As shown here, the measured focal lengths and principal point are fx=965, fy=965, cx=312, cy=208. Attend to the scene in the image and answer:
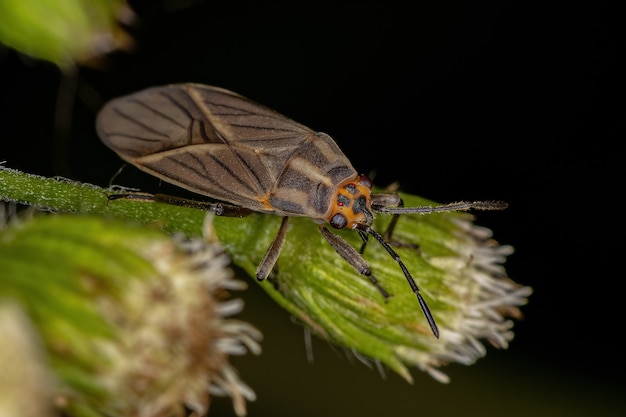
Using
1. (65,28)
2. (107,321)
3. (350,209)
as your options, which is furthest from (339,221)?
(107,321)

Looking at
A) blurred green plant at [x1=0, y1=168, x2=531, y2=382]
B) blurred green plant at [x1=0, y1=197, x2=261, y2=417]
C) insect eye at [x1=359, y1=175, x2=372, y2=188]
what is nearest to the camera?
blurred green plant at [x1=0, y1=197, x2=261, y2=417]

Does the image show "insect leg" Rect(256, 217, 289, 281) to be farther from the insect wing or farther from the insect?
the insect wing

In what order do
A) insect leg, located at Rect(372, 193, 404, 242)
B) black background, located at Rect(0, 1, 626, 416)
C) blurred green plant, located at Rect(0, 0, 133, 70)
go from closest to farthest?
1. blurred green plant, located at Rect(0, 0, 133, 70)
2. insect leg, located at Rect(372, 193, 404, 242)
3. black background, located at Rect(0, 1, 626, 416)

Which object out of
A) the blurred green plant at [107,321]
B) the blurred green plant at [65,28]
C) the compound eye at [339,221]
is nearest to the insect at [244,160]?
the compound eye at [339,221]

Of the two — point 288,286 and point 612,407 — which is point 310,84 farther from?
point 612,407

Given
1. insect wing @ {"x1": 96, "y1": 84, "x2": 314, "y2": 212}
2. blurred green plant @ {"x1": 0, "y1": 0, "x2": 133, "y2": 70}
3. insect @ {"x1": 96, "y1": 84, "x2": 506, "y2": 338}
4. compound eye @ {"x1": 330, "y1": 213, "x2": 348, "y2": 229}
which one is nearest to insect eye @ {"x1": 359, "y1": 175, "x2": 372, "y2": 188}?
insect @ {"x1": 96, "y1": 84, "x2": 506, "y2": 338}

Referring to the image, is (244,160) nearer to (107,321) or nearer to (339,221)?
(339,221)

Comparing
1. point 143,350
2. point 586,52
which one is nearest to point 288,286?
point 143,350
